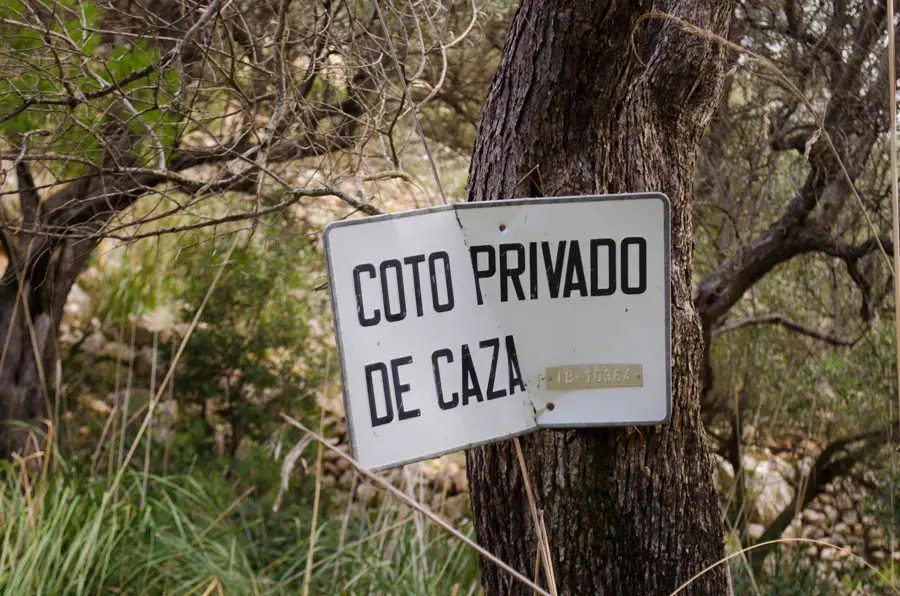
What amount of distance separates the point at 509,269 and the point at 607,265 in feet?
0.50

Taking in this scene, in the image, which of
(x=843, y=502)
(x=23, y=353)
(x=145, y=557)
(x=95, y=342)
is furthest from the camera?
(x=95, y=342)

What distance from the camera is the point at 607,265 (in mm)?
1228

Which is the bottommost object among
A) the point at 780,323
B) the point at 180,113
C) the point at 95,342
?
the point at 95,342

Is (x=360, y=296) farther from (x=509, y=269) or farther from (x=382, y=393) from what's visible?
(x=509, y=269)

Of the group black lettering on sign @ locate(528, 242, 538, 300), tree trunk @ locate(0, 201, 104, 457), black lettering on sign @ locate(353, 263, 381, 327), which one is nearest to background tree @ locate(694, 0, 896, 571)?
black lettering on sign @ locate(528, 242, 538, 300)

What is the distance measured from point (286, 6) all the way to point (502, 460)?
3.16 ft

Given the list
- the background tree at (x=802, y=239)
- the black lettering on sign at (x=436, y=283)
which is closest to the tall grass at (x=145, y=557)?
the background tree at (x=802, y=239)

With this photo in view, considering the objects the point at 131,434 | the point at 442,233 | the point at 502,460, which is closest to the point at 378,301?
the point at 442,233

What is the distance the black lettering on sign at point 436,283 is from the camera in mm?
1159

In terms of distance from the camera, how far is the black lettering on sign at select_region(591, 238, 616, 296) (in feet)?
4.00

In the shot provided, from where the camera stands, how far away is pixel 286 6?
157cm

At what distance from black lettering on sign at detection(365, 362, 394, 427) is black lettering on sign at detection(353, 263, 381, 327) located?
59 mm

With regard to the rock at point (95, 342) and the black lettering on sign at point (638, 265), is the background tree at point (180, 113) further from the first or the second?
the rock at point (95, 342)

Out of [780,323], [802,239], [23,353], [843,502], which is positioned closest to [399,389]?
[802,239]
